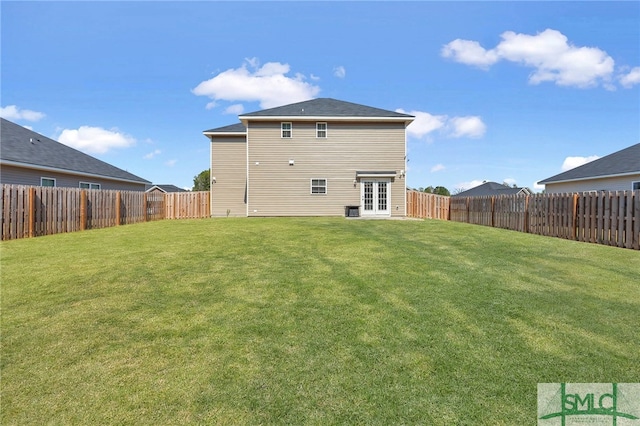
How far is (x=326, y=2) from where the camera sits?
33.1 ft

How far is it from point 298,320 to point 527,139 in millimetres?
27663

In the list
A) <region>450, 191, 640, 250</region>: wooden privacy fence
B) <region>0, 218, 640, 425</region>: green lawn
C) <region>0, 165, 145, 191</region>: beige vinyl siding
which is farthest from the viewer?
<region>0, 165, 145, 191</region>: beige vinyl siding

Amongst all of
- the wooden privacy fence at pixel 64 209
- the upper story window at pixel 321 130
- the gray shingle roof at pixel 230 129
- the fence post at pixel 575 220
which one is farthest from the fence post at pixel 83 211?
the fence post at pixel 575 220

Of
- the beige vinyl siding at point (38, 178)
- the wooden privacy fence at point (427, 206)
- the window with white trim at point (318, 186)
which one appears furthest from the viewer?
the wooden privacy fence at point (427, 206)

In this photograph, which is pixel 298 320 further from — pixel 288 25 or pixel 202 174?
pixel 202 174

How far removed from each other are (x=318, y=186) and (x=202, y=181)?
130 feet

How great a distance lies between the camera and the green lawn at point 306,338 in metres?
2.20

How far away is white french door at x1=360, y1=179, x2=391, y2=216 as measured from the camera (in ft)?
65.0

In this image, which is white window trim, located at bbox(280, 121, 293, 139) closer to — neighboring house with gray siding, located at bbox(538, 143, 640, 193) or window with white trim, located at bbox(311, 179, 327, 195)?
window with white trim, located at bbox(311, 179, 327, 195)

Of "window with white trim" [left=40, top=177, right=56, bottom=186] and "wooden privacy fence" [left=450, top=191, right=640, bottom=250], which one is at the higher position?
"window with white trim" [left=40, top=177, right=56, bottom=186]

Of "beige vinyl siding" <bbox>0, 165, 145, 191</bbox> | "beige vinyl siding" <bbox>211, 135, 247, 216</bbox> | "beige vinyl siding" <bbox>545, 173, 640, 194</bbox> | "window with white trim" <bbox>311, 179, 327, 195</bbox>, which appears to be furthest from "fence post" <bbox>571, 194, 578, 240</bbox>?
"beige vinyl siding" <bbox>0, 165, 145, 191</bbox>

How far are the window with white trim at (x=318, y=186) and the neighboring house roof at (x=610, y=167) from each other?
16659mm

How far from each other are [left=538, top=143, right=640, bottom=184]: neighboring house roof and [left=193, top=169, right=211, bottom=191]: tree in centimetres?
4672

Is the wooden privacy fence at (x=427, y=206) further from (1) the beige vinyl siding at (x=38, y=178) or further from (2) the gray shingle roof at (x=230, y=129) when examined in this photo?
(1) the beige vinyl siding at (x=38, y=178)
